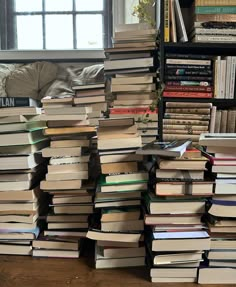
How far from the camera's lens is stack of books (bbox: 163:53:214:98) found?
55.5 inches

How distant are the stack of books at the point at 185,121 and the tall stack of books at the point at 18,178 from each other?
599 mm

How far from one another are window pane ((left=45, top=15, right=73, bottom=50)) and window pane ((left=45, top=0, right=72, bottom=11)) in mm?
50

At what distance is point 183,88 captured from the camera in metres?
1.42

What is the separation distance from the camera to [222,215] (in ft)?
3.40

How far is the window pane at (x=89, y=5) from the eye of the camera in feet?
6.73

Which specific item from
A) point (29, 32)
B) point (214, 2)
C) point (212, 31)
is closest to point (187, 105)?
point (212, 31)

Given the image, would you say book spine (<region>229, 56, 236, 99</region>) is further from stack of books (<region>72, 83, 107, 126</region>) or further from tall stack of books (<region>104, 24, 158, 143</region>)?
stack of books (<region>72, 83, 107, 126</region>)

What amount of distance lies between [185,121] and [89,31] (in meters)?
1.04

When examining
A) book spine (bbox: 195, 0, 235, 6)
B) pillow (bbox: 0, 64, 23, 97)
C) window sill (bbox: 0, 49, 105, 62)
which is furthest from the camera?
window sill (bbox: 0, 49, 105, 62)

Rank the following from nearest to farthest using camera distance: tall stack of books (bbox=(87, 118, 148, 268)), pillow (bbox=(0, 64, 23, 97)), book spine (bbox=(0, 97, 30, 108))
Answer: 1. tall stack of books (bbox=(87, 118, 148, 268))
2. book spine (bbox=(0, 97, 30, 108))
3. pillow (bbox=(0, 64, 23, 97))

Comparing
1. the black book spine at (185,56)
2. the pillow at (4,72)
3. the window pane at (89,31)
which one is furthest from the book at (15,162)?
the window pane at (89,31)

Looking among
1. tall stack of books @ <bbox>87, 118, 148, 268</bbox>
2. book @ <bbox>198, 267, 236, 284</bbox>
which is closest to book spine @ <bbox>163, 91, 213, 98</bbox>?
tall stack of books @ <bbox>87, 118, 148, 268</bbox>

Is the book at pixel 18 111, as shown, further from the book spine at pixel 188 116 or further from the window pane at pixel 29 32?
the window pane at pixel 29 32

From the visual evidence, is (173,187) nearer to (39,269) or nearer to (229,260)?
(229,260)
